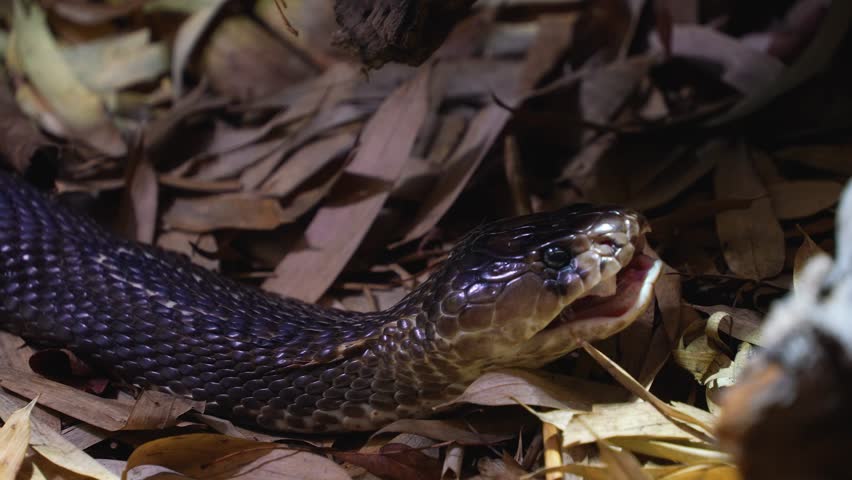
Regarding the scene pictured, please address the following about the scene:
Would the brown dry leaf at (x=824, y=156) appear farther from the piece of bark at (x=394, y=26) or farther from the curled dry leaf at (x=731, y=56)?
the piece of bark at (x=394, y=26)

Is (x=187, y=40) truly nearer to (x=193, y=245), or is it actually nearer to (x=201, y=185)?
(x=201, y=185)

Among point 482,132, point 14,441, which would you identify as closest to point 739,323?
point 482,132

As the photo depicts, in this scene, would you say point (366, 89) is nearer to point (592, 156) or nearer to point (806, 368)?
point (592, 156)

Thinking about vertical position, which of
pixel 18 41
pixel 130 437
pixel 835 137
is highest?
pixel 18 41

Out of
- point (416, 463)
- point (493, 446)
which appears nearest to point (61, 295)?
point (416, 463)

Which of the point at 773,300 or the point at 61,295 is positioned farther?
the point at 61,295

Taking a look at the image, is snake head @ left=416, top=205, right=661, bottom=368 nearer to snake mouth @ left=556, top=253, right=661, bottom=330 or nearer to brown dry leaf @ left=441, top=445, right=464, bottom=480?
snake mouth @ left=556, top=253, right=661, bottom=330

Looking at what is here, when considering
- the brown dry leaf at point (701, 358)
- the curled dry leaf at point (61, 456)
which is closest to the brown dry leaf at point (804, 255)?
the brown dry leaf at point (701, 358)
